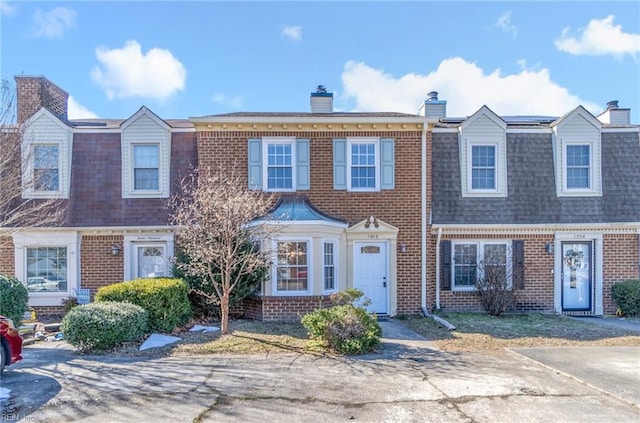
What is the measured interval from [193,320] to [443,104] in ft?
37.4

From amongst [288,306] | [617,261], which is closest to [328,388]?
[288,306]

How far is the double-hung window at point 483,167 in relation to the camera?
1294 cm

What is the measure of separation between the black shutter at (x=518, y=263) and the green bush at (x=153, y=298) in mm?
9784

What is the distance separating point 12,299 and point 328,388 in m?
8.31

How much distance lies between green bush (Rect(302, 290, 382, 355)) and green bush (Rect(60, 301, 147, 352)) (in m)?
3.74

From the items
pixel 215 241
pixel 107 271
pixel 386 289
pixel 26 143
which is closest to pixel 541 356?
pixel 386 289

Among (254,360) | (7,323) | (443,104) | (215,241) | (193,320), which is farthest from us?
(443,104)

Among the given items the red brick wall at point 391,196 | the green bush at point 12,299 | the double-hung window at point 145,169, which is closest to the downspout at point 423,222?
the red brick wall at point 391,196

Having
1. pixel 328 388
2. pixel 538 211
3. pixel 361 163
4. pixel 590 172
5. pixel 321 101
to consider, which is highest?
pixel 321 101

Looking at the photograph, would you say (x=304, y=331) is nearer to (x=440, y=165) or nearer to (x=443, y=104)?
(x=440, y=165)

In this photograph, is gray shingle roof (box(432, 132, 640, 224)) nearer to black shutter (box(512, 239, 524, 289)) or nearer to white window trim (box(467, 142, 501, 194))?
white window trim (box(467, 142, 501, 194))

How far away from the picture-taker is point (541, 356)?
26.3 feet

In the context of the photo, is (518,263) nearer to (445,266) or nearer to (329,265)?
(445,266)

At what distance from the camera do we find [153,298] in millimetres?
9633
